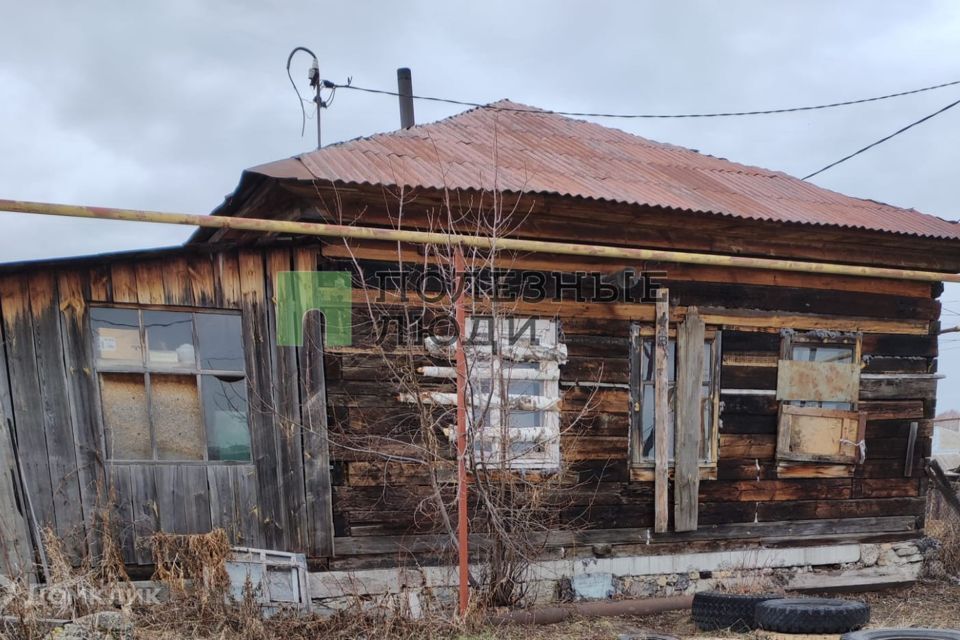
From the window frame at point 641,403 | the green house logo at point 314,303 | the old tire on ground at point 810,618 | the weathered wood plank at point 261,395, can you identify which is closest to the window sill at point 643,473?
the window frame at point 641,403

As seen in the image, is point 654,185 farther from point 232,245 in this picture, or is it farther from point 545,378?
point 232,245

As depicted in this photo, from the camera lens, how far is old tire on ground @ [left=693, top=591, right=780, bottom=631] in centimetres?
521

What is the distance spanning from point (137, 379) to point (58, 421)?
55cm

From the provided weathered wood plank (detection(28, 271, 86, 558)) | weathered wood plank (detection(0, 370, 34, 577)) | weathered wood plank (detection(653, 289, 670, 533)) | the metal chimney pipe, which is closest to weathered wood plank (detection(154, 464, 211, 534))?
weathered wood plank (detection(28, 271, 86, 558))

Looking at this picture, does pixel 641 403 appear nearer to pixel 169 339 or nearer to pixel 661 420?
pixel 661 420

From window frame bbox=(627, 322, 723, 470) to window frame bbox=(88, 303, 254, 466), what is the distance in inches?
129

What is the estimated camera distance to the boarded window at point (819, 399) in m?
6.93

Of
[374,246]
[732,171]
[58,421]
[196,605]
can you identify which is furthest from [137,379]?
[732,171]

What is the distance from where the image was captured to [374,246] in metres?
5.69

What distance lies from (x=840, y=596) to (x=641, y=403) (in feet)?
9.10

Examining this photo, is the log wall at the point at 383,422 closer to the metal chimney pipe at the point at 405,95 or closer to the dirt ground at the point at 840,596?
the dirt ground at the point at 840,596

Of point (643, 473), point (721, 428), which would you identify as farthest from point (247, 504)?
point (721, 428)

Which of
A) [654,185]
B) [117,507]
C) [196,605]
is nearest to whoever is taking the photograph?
[196,605]

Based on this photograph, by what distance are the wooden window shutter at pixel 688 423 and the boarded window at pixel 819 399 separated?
965 millimetres
